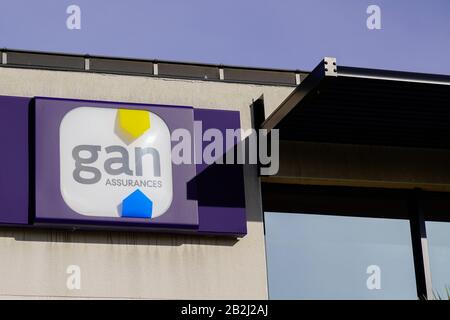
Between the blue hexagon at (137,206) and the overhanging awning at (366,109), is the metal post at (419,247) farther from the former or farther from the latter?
the blue hexagon at (137,206)

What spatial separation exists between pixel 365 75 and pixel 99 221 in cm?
417

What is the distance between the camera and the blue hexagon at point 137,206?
1475 centimetres

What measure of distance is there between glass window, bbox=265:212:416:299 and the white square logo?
191 cm

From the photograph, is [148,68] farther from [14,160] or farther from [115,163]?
[14,160]

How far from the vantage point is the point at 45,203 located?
1441 cm

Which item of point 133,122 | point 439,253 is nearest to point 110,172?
point 133,122

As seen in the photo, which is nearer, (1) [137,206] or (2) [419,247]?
→ (1) [137,206]

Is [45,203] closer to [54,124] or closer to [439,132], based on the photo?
[54,124]

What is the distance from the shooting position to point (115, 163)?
15.0 metres

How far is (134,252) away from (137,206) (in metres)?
0.65

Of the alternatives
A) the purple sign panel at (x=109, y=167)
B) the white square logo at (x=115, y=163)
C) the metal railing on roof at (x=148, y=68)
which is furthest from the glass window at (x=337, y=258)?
the metal railing on roof at (x=148, y=68)
